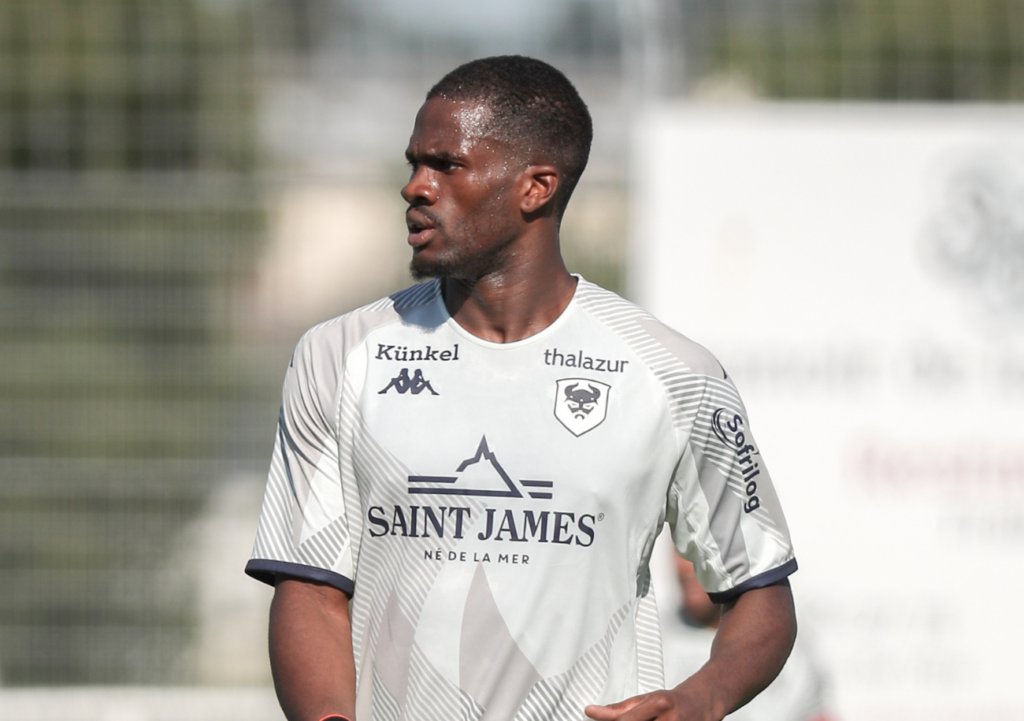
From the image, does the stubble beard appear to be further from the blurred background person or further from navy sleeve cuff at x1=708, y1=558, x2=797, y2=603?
the blurred background person

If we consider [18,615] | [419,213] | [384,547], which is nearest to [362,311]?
[419,213]

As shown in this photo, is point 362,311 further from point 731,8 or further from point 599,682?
point 731,8

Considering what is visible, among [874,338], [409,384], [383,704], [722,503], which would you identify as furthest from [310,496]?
[874,338]

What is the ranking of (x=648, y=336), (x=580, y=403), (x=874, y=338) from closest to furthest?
(x=580, y=403) → (x=648, y=336) → (x=874, y=338)

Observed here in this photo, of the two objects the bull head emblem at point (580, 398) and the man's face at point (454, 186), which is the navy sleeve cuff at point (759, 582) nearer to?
the bull head emblem at point (580, 398)

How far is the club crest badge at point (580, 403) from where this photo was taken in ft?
8.18

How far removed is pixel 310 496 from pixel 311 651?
0.27 metres

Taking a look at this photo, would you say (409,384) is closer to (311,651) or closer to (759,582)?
(311,651)

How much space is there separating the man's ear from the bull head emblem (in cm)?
36

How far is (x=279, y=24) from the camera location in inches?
279

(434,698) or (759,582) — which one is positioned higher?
(759,582)

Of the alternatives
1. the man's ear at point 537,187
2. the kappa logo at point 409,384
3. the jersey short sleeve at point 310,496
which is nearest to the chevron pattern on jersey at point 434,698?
the jersey short sleeve at point 310,496

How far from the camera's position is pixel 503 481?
244 centimetres

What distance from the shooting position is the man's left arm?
2.31m
